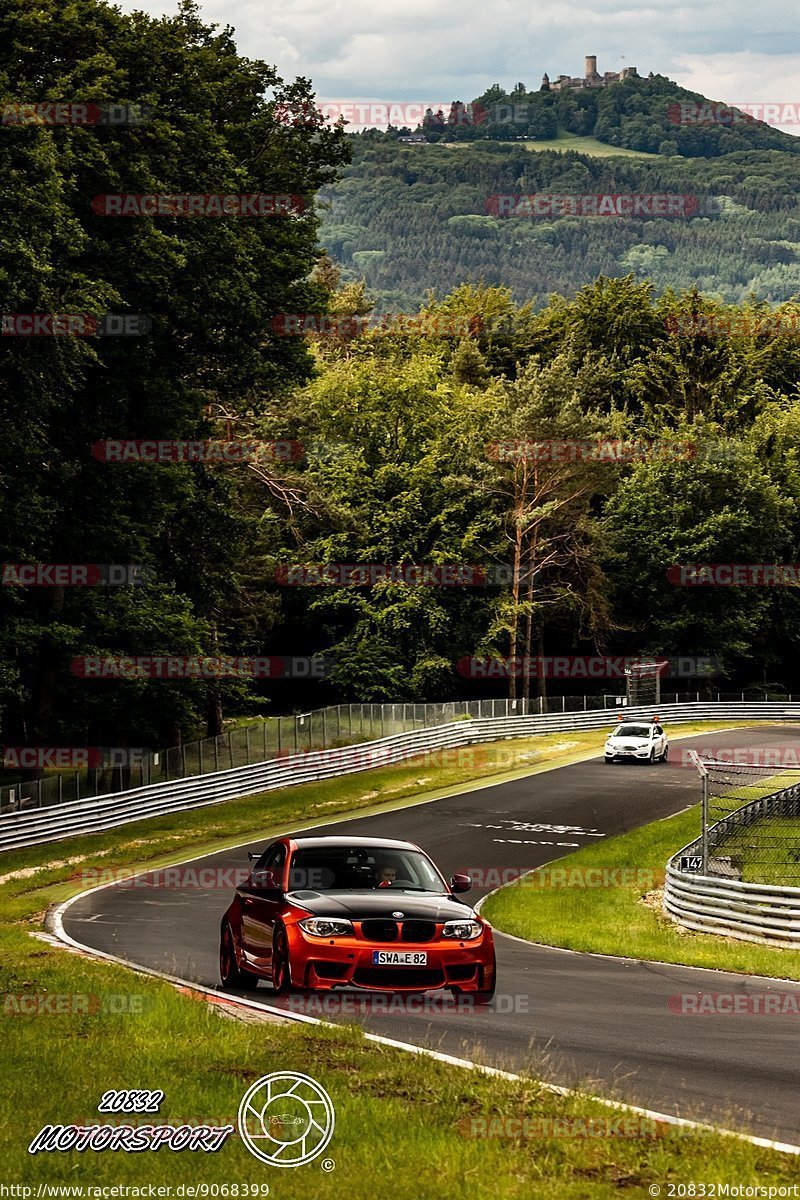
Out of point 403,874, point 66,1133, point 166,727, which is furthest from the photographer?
point 166,727

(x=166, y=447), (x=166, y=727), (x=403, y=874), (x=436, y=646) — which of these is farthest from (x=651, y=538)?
(x=403, y=874)

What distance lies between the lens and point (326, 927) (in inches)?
506

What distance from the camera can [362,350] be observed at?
9119 centimetres

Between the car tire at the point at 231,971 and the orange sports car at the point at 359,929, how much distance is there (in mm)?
229

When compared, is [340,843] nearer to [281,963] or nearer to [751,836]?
[281,963]

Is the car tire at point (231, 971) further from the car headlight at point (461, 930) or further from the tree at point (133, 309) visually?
the tree at point (133, 309)

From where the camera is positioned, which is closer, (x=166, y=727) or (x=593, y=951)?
(x=593, y=951)

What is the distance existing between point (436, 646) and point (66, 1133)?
68.2 meters

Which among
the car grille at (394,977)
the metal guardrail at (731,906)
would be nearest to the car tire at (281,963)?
the car grille at (394,977)

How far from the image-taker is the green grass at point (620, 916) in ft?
65.3

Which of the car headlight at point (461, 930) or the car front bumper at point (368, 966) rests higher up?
the car headlight at point (461, 930)

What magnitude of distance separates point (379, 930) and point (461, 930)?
0.73 m

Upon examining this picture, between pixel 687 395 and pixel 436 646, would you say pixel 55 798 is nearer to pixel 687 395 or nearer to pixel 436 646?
pixel 436 646

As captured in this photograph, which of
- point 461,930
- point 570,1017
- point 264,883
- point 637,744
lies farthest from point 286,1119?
point 637,744
